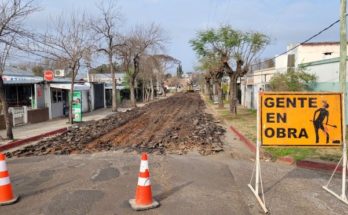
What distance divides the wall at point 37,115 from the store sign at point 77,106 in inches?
91.2

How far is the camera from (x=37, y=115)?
25.6 metres

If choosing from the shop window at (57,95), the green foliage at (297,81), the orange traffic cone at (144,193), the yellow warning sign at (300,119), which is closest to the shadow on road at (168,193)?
the orange traffic cone at (144,193)

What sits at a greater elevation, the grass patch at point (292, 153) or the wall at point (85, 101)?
the wall at point (85, 101)

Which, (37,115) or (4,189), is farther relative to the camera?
(37,115)

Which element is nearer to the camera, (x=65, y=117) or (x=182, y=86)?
(x=65, y=117)

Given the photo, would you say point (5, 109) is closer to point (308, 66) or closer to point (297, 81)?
point (297, 81)

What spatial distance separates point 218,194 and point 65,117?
24137mm

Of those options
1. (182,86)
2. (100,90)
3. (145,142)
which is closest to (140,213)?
(145,142)

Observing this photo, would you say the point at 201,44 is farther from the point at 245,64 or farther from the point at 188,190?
the point at 188,190

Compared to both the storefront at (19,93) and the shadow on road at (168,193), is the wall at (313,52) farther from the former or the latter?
the shadow on road at (168,193)

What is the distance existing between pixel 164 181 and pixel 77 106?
57.0ft

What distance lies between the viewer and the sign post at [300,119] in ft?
25.1

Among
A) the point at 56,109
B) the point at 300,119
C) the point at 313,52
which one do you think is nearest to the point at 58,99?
the point at 56,109

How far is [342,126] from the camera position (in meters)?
7.64
